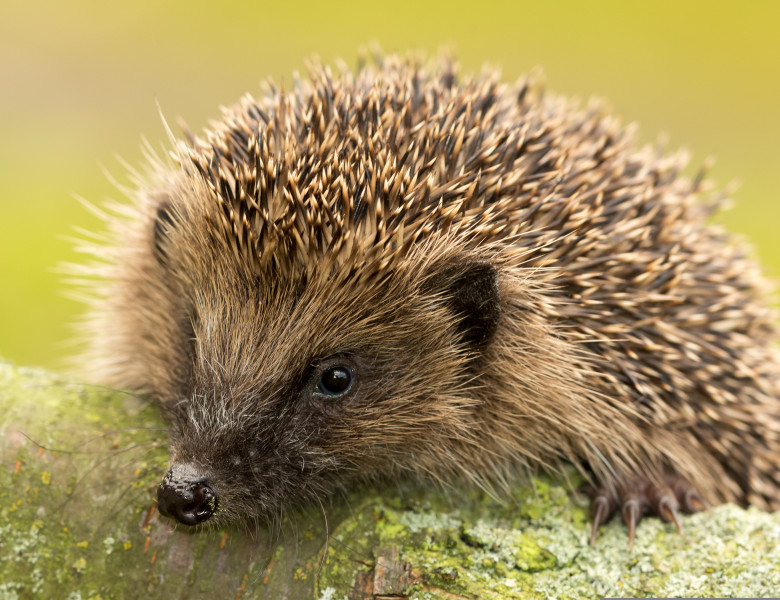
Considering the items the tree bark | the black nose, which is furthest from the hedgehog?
the tree bark

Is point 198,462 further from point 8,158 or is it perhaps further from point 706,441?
point 8,158

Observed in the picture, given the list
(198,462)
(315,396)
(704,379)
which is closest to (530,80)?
(704,379)

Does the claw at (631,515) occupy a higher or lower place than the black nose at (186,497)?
lower

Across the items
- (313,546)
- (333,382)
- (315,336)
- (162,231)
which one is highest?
(162,231)

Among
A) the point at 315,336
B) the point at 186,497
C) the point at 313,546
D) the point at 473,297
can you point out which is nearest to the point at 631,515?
the point at 473,297

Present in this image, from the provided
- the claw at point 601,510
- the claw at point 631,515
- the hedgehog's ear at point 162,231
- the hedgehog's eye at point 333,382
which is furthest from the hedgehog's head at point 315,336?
the claw at point 631,515

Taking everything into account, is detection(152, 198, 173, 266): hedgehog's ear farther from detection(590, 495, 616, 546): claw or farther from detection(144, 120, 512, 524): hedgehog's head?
detection(590, 495, 616, 546): claw

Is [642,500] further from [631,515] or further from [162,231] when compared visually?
[162,231]

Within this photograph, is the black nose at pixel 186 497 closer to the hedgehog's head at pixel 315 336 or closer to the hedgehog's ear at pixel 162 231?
the hedgehog's head at pixel 315 336
